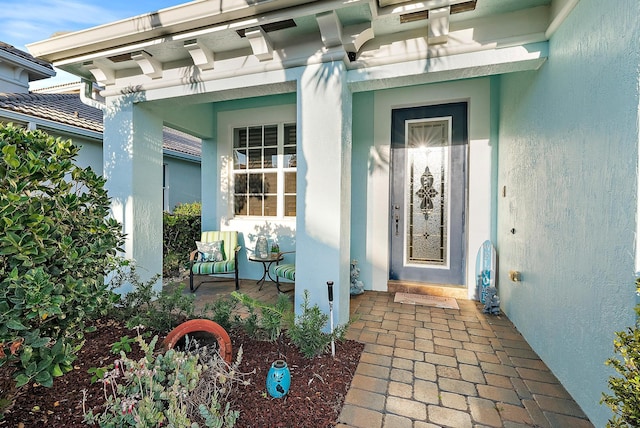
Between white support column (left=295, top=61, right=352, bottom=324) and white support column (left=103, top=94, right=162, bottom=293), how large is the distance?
7.71 ft

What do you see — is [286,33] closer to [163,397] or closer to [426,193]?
[426,193]

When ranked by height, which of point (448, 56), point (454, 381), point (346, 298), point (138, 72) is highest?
point (138, 72)

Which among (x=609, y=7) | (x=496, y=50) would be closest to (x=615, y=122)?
(x=609, y=7)

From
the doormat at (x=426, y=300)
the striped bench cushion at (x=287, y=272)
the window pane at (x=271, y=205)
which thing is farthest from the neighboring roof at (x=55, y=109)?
the doormat at (x=426, y=300)

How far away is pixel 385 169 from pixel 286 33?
2.38 meters

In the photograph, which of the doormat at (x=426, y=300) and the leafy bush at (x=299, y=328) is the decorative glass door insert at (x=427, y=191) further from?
the leafy bush at (x=299, y=328)

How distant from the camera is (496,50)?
2508 mm

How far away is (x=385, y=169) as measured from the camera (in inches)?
175

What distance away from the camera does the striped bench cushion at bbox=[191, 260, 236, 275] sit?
4.43 metres

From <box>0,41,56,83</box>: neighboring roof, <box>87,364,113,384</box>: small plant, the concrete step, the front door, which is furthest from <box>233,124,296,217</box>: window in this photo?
<box>0,41,56,83</box>: neighboring roof

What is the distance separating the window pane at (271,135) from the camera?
517 centimetres

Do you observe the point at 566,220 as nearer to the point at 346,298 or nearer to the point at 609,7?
the point at 609,7

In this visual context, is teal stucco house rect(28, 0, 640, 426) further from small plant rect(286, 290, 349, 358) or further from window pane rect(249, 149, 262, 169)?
small plant rect(286, 290, 349, 358)

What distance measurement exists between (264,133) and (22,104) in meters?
4.79
